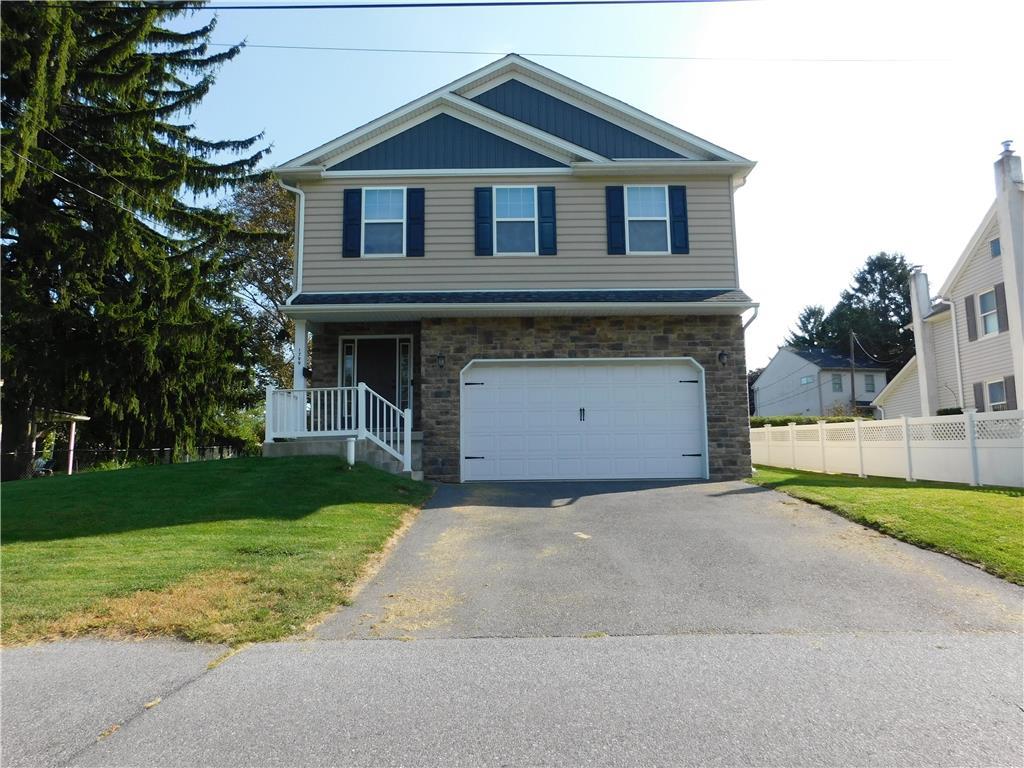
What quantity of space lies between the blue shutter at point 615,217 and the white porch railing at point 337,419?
5169 millimetres

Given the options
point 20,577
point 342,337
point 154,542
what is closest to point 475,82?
point 342,337

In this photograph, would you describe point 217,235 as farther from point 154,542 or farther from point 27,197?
point 154,542

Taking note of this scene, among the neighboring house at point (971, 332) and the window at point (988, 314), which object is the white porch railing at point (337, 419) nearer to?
the neighboring house at point (971, 332)

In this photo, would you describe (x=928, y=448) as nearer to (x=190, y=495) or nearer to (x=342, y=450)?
(x=342, y=450)

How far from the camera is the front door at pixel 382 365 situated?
1435 centimetres

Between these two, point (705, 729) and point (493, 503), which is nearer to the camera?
point (705, 729)

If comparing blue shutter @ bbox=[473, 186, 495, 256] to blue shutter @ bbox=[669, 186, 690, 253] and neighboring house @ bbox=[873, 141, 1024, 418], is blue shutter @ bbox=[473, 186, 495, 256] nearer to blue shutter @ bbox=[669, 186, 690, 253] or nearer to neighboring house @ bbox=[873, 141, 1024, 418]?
blue shutter @ bbox=[669, 186, 690, 253]

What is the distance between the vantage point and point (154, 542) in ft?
23.7

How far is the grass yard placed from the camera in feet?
16.9

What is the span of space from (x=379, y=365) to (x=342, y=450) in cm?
250

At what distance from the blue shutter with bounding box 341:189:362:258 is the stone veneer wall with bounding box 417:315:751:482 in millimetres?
2122

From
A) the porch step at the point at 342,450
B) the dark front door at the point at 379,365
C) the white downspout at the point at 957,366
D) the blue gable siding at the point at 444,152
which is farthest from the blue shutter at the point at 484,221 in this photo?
the white downspout at the point at 957,366

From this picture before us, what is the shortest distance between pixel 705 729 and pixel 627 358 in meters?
10.2

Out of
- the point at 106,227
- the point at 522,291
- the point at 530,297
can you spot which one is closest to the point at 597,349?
the point at 530,297
